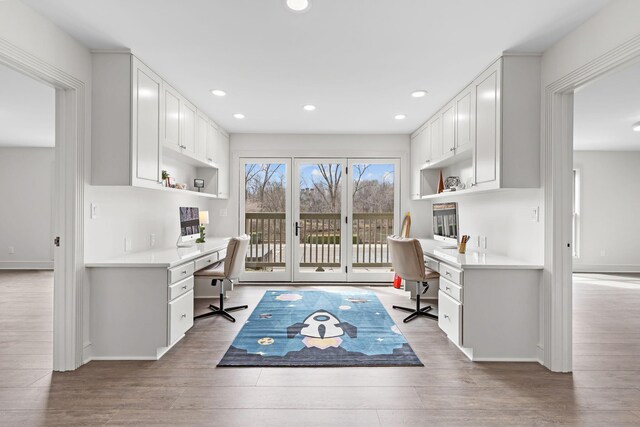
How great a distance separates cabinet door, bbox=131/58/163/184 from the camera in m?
2.60

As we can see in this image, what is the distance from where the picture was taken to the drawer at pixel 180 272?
2.62 meters

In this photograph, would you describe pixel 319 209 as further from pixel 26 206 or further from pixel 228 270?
pixel 26 206

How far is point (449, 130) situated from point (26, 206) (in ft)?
24.4

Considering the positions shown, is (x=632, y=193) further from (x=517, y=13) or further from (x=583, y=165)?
(x=517, y=13)

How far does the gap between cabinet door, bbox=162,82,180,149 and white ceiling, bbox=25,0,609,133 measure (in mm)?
107

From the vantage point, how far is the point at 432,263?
3432 mm

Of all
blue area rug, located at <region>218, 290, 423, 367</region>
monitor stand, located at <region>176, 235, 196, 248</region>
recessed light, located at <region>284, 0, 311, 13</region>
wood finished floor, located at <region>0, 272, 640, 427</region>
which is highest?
recessed light, located at <region>284, 0, 311, 13</region>

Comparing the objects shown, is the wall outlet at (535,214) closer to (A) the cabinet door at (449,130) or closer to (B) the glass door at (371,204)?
(A) the cabinet door at (449,130)

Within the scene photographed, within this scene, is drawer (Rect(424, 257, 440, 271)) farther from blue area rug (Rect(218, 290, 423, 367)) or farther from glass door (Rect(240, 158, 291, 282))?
glass door (Rect(240, 158, 291, 282))

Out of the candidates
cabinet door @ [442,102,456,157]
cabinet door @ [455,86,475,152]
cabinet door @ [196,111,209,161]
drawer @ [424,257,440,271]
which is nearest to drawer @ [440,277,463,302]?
drawer @ [424,257,440,271]

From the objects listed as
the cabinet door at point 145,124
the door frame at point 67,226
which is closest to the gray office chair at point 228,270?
the cabinet door at point 145,124

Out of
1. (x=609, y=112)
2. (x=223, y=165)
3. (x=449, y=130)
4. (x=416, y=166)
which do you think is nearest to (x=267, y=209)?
(x=223, y=165)

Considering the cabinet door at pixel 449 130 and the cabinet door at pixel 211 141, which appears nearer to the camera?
the cabinet door at pixel 449 130

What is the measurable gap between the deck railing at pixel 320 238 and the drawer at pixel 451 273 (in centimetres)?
210
